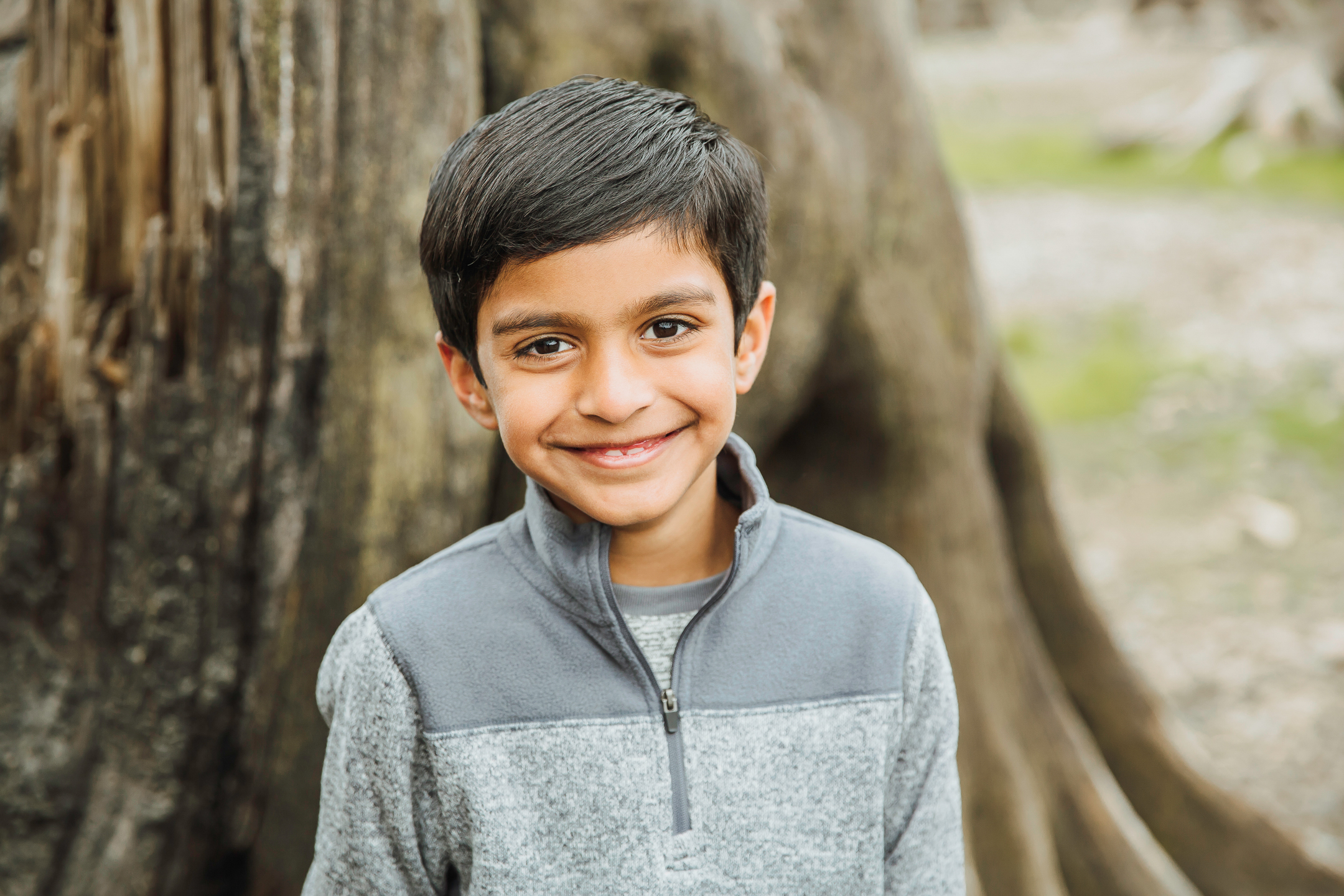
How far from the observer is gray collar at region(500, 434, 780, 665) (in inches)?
50.1

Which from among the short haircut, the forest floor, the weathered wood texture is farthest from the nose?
the forest floor

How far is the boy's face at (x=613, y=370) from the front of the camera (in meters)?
1.18

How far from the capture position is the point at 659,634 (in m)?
1.33

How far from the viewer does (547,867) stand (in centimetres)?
129

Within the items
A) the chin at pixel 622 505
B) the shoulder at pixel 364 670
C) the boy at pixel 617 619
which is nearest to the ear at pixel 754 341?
the boy at pixel 617 619

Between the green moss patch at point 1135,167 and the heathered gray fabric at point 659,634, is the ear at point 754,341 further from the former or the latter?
the green moss patch at point 1135,167

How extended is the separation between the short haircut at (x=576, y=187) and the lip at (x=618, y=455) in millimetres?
171

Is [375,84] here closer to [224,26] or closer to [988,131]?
[224,26]

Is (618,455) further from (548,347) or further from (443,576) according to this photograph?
(443,576)

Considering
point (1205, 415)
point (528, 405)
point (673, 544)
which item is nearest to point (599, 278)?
point (528, 405)

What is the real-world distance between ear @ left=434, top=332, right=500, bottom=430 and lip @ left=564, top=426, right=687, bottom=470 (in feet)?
0.50

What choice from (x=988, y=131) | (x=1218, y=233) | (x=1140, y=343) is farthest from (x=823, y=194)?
(x=988, y=131)

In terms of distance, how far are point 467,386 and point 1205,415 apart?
5061 mm

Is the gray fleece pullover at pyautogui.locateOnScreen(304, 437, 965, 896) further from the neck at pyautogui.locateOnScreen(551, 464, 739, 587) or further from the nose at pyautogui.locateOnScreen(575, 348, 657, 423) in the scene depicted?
the nose at pyautogui.locateOnScreen(575, 348, 657, 423)
